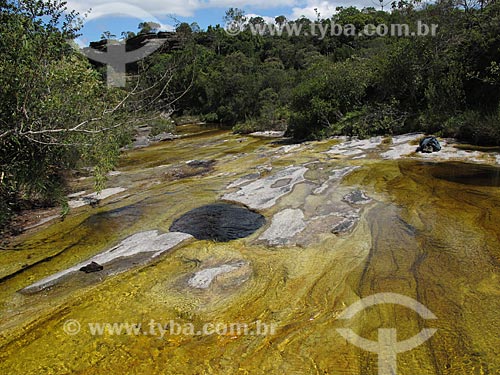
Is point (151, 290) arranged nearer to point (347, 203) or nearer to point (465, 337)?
point (465, 337)

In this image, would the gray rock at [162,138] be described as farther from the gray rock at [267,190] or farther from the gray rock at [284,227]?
the gray rock at [284,227]

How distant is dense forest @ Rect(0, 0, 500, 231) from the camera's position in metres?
6.43

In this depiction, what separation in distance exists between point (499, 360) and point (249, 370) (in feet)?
7.29

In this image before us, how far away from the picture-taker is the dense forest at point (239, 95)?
643cm

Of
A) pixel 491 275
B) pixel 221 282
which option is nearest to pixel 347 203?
pixel 491 275

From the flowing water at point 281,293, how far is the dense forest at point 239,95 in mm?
1734

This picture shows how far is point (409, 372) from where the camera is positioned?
321 cm

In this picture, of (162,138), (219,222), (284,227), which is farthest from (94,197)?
(162,138)

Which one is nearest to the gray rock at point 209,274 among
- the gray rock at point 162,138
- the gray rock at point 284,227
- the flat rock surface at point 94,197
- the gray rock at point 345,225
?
the gray rock at point 284,227

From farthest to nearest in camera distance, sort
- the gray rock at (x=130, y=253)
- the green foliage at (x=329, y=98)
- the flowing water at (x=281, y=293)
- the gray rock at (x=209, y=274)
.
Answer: the green foliage at (x=329, y=98), the gray rock at (x=130, y=253), the gray rock at (x=209, y=274), the flowing water at (x=281, y=293)

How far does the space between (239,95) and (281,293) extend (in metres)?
31.1

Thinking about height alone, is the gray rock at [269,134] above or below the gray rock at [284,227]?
above

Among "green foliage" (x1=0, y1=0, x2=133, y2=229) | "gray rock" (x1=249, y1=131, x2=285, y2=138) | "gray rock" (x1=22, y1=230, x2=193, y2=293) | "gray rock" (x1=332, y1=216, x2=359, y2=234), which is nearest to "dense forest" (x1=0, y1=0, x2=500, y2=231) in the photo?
"green foliage" (x1=0, y1=0, x2=133, y2=229)

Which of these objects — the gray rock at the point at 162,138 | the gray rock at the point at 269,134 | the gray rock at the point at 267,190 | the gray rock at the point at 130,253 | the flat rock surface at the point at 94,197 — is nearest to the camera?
the gray rock at the point at 130,253
